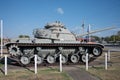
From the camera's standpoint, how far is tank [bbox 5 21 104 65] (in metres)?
16.5

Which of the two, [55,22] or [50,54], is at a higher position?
[55,22]

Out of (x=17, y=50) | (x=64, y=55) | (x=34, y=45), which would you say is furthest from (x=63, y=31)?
(x=17, y=50)

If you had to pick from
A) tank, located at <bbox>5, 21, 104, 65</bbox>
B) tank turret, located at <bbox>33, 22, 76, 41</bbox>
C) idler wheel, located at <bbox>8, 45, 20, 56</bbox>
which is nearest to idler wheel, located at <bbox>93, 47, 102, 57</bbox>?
tank, located at <bbox>5, 21, 104, 65</bbox>

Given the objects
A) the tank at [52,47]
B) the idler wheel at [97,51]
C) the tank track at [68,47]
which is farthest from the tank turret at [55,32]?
the idler wheel at [97,51]

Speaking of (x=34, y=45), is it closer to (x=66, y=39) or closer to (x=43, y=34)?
(x=43, y=34)

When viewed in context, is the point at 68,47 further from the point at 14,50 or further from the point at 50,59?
the point at 14,50

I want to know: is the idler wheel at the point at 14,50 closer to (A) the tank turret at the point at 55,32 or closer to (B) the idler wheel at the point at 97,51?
(A) the tank turret at the point at 55,32

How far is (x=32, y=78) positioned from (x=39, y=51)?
6.40 meters

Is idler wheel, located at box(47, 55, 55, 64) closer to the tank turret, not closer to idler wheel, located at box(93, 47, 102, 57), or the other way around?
the tank turret

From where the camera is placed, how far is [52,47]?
1794 cm

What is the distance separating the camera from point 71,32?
20000 millimetres

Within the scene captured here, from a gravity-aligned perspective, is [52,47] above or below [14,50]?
above

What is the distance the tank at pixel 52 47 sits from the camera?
16547 millimetres

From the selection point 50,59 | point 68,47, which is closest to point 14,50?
point 50,59
